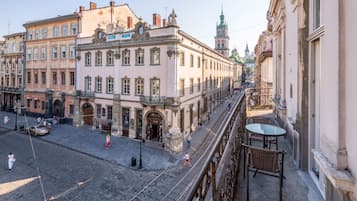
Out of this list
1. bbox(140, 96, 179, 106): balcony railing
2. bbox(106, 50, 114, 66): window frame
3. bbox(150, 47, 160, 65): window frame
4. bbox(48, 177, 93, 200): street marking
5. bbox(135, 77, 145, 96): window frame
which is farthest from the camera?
bbox(106, 50, 114, 66): window frame

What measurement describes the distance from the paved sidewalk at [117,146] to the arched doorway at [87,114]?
3.77 feet

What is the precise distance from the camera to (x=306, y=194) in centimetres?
399

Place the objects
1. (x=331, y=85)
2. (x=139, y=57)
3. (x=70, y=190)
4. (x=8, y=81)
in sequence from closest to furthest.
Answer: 1. (x=331, y=85)
2. (x=70, y=190)
3. (x=139, y=57)
4. (x=8, y=81)

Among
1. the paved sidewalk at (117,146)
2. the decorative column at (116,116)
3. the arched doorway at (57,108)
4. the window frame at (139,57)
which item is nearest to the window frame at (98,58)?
the decorative column at (116,116)

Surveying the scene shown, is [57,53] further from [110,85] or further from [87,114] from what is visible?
[110,85]

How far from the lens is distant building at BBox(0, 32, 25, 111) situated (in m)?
36.3

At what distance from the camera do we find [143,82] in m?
22.3

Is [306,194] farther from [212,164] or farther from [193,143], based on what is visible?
[193,143]

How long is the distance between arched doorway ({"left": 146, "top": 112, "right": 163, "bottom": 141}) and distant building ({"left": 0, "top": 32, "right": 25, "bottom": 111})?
2655 cm

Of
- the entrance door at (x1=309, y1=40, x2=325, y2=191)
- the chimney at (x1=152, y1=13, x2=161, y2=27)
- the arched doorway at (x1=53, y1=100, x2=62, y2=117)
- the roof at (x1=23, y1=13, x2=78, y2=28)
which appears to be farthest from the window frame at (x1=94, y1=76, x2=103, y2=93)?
the entrance door at (x1=309, y1=40, x2=325, y2=191)

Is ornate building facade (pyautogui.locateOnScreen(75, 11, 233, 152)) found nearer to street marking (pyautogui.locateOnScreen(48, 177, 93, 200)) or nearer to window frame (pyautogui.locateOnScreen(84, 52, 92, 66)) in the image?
window frame (pyautogui.locateOnScreen(84, 52, 92, 66))

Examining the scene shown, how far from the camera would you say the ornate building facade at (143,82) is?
20.7 m

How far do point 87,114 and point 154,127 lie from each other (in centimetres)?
1095

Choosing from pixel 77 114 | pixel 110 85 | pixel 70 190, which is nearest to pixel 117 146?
pixel 110 85
